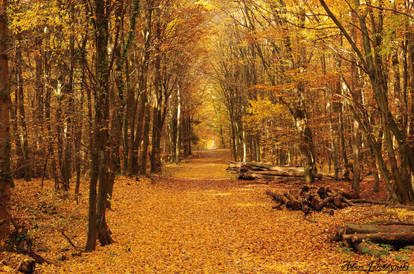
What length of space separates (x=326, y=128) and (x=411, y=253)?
19.9 metres

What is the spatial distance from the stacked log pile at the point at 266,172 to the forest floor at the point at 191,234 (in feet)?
14.4

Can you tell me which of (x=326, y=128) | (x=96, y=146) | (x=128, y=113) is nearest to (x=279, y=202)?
(x=96, y=146)

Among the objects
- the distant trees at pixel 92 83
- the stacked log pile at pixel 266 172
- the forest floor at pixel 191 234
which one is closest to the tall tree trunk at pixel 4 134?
the distant trees at pixel 92 83

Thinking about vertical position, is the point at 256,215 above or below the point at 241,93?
below

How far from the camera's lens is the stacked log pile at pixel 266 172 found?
17264 mm

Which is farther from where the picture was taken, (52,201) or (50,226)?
(52,201)

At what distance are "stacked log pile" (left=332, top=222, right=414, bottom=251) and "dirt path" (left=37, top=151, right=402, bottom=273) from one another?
372mm

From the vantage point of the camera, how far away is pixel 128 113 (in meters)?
16.8

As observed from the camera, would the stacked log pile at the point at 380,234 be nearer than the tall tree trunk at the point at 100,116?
Yes

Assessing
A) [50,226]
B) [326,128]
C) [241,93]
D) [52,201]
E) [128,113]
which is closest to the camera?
[50,226]

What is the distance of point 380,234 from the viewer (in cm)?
576

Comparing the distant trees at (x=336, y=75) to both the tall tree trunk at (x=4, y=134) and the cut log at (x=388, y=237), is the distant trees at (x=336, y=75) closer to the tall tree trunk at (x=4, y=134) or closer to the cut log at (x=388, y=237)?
the cut log at (x=388, y=237)

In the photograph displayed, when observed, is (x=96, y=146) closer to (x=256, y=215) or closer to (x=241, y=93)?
(x=256, y=215)

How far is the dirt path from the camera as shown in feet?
18.8
